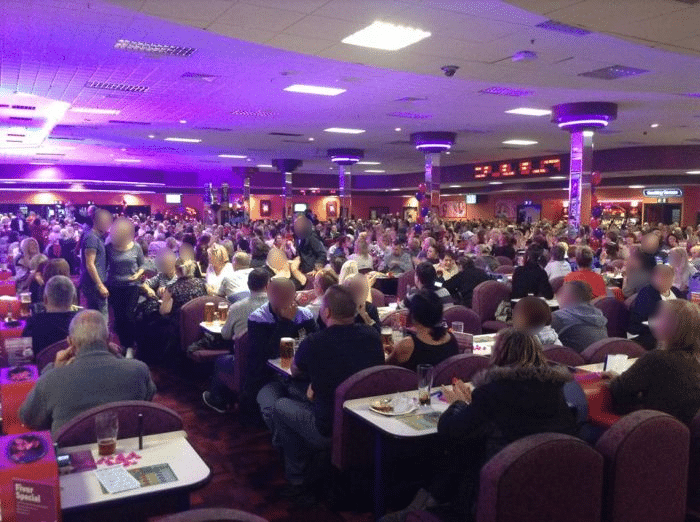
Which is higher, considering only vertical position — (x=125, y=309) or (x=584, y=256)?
(x=584, y=256)

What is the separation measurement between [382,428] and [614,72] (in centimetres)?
634

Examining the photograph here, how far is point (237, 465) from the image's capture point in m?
4.08

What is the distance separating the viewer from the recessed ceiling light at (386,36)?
18.2ft

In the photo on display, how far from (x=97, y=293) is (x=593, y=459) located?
5199 millimetres

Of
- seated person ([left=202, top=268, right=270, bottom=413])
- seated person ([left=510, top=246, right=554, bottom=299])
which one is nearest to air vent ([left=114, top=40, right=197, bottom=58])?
seated person ([left=202, top=268, right=270, bottom=413])

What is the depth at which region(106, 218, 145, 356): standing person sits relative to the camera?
6.38 m

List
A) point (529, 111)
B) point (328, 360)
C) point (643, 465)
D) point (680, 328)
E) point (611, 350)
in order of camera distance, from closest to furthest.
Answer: point (643, 465) < point (680, 328) < point (328, 360) < point (611, 350) < point (529, 111)

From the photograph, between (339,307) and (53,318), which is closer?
(339,307)

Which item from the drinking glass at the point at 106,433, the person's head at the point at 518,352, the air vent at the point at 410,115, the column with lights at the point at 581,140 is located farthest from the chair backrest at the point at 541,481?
the air vent at the point at 410,115

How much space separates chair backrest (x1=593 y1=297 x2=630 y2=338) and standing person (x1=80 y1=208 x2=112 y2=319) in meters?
4.71

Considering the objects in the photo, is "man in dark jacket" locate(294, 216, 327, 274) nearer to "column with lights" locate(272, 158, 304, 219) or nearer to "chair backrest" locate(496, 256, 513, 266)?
"chair backrest" locate(496, 256, 513, 266)

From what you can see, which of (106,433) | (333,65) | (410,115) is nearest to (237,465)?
(106,433)

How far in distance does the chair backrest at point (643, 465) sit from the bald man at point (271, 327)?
2239 millimetres

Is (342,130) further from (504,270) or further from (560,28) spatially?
(560,28)
